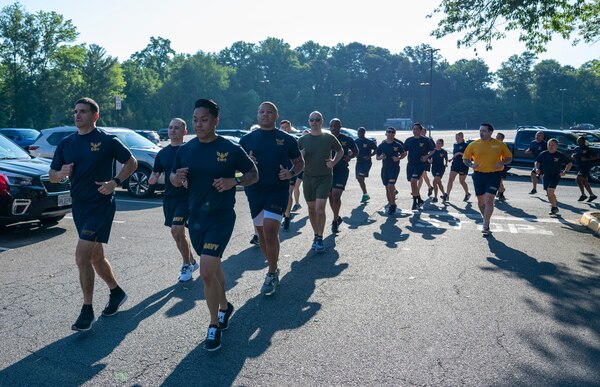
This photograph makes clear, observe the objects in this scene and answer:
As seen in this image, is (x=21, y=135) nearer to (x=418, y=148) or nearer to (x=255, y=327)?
(x=418, y=148)

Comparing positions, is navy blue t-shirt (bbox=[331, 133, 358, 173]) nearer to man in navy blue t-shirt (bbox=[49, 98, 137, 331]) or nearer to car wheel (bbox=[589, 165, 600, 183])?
man in navy blue t-shirt (bbox=[49, 98, 137, 331])

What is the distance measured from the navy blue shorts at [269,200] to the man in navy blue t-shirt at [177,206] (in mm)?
806

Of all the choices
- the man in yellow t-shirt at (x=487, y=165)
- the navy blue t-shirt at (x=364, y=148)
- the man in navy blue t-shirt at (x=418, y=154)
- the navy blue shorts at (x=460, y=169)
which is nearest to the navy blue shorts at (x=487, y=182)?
the man in yellow t-shirt at (x=487, y=165)

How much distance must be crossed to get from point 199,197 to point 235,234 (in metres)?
4.76

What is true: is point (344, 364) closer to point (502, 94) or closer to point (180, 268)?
point (180, 268)

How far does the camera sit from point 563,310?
16.8ft

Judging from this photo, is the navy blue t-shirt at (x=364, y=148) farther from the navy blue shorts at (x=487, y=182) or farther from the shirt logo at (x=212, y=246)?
the shirt logo at (x=212, y=246)

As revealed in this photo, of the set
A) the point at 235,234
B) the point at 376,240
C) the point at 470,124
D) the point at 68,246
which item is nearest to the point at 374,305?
the point at 376,240

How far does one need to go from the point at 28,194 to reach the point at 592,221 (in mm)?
10094

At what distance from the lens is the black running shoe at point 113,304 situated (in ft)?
15.8

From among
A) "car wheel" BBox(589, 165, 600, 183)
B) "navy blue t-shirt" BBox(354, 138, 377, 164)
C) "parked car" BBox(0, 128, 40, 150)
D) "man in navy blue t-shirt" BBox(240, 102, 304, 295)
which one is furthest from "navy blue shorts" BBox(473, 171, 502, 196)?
"parked car" BBox(0, 128, 40, 150)

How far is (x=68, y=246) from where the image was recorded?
774 cm

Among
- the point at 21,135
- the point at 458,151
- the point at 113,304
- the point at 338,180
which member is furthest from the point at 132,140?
the point at 21,135

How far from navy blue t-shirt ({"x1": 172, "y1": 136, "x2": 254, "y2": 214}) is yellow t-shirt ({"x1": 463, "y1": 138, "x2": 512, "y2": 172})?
6.14m
